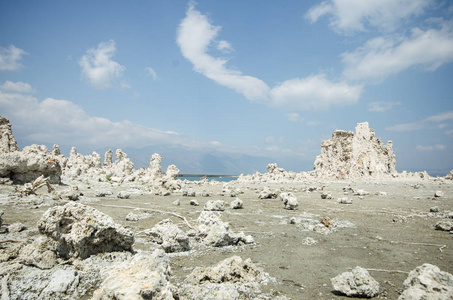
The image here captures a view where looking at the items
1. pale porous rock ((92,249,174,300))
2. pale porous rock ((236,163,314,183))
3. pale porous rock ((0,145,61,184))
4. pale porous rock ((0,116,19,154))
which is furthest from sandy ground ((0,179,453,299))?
pale porous rock ((236,163,314,183))

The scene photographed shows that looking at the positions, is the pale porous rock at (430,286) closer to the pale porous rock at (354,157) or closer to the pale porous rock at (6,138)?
the pale porous rock at (6,138)

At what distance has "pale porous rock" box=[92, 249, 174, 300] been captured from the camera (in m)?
2.63

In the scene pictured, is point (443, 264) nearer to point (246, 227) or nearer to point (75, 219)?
point (246, 227)

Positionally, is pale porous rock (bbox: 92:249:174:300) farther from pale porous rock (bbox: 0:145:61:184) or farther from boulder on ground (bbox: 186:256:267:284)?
pale porous rock (bbox: 0:145:61:184)

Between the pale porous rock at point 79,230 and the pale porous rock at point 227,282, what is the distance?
5.19ft

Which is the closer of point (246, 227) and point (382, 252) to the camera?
point (382, 252)

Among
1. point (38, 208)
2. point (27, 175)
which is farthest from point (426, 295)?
point (27, 175)

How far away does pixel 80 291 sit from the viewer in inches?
132

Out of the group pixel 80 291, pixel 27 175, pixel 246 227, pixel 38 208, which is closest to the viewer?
pixel 80 291

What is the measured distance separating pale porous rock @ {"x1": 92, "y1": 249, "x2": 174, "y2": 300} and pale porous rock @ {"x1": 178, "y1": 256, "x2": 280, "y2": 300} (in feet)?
2.33

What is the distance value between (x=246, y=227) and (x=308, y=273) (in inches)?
137

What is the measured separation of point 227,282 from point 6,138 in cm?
2837

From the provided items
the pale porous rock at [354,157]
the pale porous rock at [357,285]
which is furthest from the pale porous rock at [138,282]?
the pale porous rock at [354,157]

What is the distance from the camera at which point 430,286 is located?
2799 millimetres
